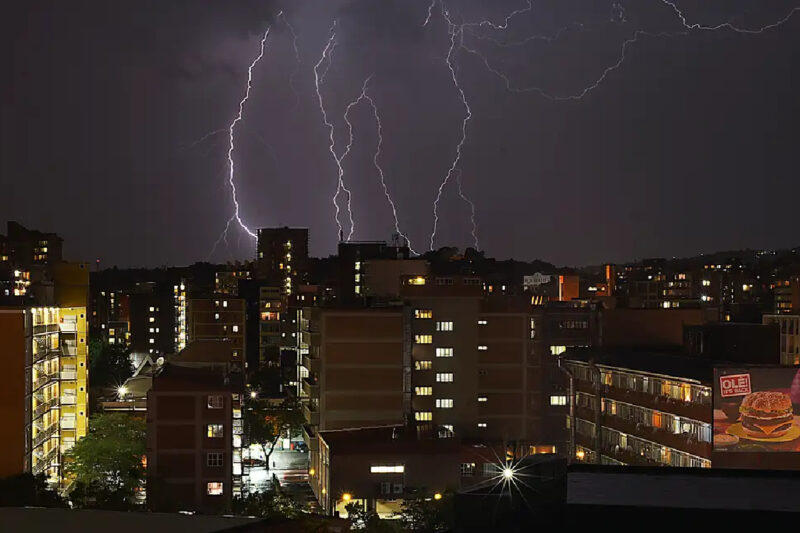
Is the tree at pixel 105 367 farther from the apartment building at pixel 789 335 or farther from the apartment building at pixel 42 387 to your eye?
the apartment building at pixel 789 335

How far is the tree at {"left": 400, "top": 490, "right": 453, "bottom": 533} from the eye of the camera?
16516 millimetres

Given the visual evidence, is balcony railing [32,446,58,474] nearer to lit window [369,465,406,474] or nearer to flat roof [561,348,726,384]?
lit window [369,465,406,474]

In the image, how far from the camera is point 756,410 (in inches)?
719

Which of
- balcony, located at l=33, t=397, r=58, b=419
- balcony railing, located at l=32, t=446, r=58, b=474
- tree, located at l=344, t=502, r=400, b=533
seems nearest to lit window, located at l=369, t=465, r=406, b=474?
tree, located at l=344, t=502, r=400, b=533

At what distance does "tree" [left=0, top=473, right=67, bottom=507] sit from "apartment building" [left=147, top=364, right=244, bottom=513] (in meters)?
2.02

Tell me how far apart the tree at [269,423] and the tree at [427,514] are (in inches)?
337

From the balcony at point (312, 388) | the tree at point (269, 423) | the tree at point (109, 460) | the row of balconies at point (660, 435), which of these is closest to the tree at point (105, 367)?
the tree at point (269, 423)

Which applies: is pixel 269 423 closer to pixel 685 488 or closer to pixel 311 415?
pixel 311 415

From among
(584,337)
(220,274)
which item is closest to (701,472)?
(584,337)

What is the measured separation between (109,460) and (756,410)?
1278cm

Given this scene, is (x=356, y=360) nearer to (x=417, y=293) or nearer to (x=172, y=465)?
(x=417, y=293)

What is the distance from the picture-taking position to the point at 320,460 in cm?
2184

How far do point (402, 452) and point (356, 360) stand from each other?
547 centimetres

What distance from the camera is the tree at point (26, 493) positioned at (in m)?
15.2
